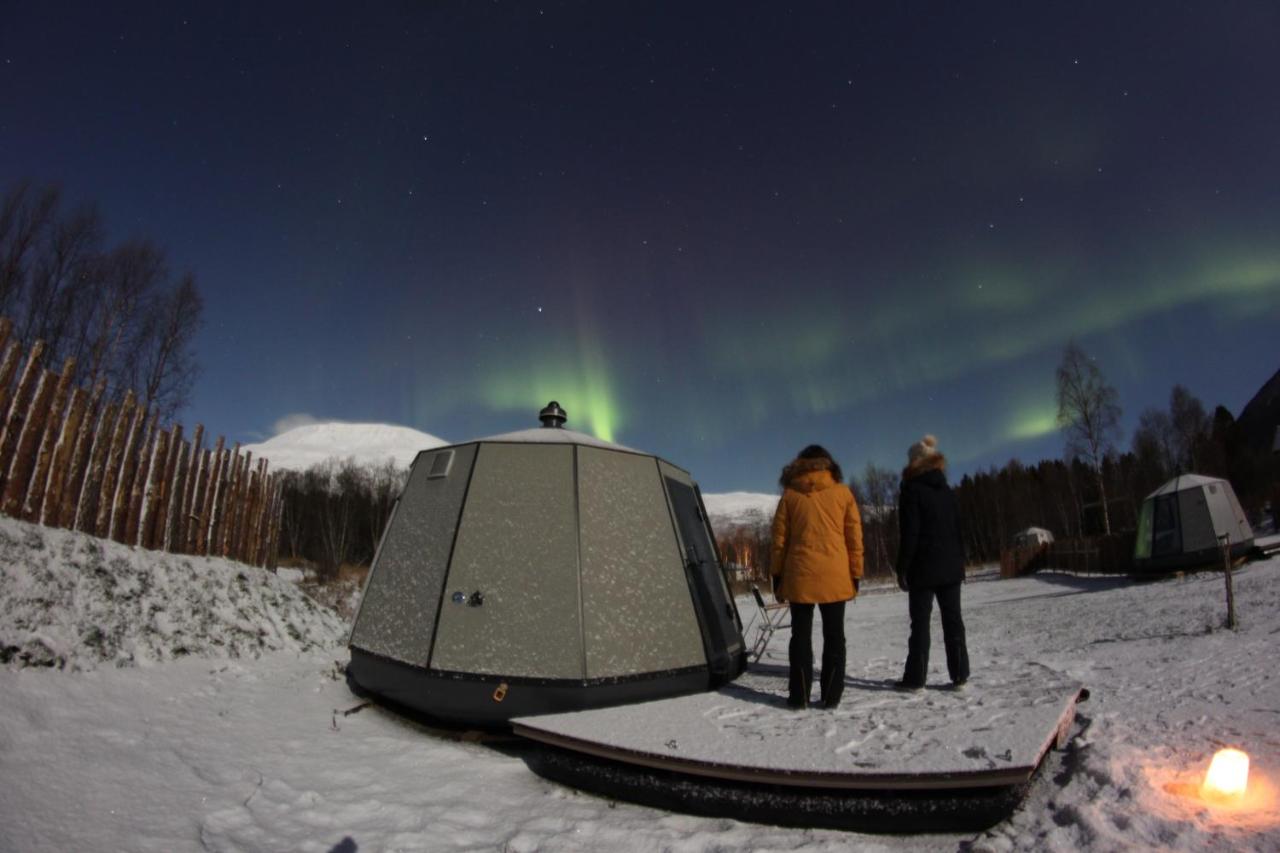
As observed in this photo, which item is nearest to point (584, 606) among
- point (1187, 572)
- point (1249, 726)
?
point (1249, 726)

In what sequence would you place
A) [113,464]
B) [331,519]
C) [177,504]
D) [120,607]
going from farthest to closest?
[331,519] < [177,504] < [113,464] < [120,607]

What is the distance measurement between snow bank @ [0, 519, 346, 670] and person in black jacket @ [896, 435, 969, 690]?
6151 mm

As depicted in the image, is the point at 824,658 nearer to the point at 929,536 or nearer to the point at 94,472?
the point at 929,536

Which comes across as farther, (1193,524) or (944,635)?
(1193,524)

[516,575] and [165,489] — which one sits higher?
[165,489]

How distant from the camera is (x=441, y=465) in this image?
503 centimetres

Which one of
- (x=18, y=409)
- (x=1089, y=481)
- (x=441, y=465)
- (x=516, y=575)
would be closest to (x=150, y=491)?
(x=18, y=409)

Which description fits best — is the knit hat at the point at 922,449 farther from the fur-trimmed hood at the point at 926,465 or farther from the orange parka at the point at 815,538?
the orange parka at the point at 815,538

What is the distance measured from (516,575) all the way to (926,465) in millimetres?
3185

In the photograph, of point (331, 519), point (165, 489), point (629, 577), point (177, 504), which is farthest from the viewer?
point (331, 519)

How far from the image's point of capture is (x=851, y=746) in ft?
9.62

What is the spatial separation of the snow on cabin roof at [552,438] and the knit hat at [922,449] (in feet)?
7.40

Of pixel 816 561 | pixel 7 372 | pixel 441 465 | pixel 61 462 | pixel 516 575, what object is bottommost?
pixel 516 575

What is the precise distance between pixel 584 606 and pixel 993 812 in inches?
102
